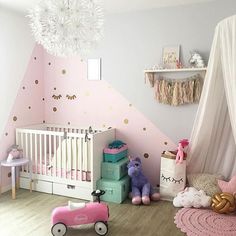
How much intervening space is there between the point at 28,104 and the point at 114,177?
1721mm

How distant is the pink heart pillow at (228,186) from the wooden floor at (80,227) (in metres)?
0.60

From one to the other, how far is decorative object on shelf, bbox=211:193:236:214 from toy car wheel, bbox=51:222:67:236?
161 centimetres

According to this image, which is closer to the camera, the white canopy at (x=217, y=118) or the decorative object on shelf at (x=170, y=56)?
the white canopy at (x=217, y=118)

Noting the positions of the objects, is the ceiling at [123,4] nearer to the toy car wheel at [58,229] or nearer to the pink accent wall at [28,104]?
the pink accent wall at [28,104]

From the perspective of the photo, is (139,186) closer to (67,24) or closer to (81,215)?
(81,215)

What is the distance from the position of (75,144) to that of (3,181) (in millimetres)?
1170

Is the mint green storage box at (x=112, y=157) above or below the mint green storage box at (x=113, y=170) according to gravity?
above

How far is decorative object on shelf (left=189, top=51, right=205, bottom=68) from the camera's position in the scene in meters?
3.41

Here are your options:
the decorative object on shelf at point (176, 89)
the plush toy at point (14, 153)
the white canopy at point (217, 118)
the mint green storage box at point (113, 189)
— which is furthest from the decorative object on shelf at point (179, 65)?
the plush toy at point (14, 153)

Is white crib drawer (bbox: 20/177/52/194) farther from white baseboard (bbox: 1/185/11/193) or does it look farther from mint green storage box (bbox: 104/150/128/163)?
mint green storage box (bbox: 104/150/128/163)

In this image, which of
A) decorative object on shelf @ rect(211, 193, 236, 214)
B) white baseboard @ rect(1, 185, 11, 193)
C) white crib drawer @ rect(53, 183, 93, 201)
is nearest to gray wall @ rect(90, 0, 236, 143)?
decorative object on shelf @ rect(211, 193, 236, 214)

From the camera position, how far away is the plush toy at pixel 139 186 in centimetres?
341

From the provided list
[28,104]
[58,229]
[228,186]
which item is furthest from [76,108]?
[228,186]

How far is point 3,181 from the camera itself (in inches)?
150
